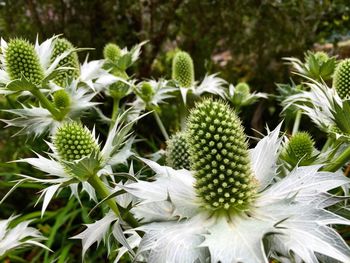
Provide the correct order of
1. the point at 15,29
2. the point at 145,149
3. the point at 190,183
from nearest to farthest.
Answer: the point at 190,183
the point at 15,29
the point at 145,149

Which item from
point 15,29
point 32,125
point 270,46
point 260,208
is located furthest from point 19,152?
point 260,208

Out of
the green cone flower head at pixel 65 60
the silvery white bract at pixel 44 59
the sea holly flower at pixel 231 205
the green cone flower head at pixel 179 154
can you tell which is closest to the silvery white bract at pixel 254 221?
the sea holly flower at pixel 231 205

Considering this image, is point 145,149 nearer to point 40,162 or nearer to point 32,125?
point 32,125

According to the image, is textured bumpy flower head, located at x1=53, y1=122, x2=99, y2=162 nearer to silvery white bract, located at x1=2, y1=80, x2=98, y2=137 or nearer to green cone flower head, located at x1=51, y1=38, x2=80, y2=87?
silvery white bract, located at x1=2, y1=80, x2=98, y2=137

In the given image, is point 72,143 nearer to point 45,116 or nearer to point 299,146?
point 45,116

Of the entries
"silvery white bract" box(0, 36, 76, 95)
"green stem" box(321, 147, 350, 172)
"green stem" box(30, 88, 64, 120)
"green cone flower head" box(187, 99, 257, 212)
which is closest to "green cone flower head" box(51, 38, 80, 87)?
"silvery white bract" box(0, 36, 76, 95)
